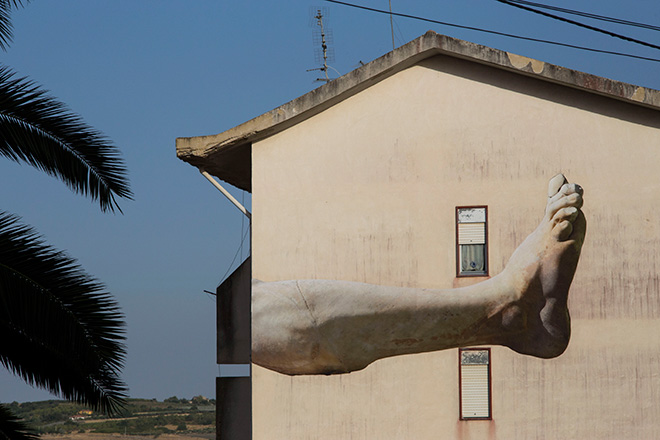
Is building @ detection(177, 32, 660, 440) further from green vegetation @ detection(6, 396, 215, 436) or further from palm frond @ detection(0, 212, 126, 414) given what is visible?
green vegetation @ detection(6, 396, 215, 436)

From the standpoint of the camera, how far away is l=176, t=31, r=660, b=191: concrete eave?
1441cm

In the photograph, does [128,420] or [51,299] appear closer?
[51,299]

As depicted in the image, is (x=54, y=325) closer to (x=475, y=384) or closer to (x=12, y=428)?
(x=12, y=428)

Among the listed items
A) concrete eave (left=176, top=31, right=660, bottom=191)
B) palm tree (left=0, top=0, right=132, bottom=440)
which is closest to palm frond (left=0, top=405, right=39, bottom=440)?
palm tree (left=0, top=0, right=132, bottom=440)

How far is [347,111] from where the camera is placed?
14945 millimetres

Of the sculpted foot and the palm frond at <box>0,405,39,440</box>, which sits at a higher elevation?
the sculpted foot

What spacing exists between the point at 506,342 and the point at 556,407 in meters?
1.13

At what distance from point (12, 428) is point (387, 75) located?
7403mm

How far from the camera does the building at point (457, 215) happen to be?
13883 mm

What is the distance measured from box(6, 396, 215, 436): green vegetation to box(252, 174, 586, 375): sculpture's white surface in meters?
32.2

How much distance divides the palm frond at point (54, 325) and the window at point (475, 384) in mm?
4772

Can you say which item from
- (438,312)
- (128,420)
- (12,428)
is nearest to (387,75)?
(438,312)

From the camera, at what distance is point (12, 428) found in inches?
497

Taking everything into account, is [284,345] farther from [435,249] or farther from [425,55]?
[425,55]
